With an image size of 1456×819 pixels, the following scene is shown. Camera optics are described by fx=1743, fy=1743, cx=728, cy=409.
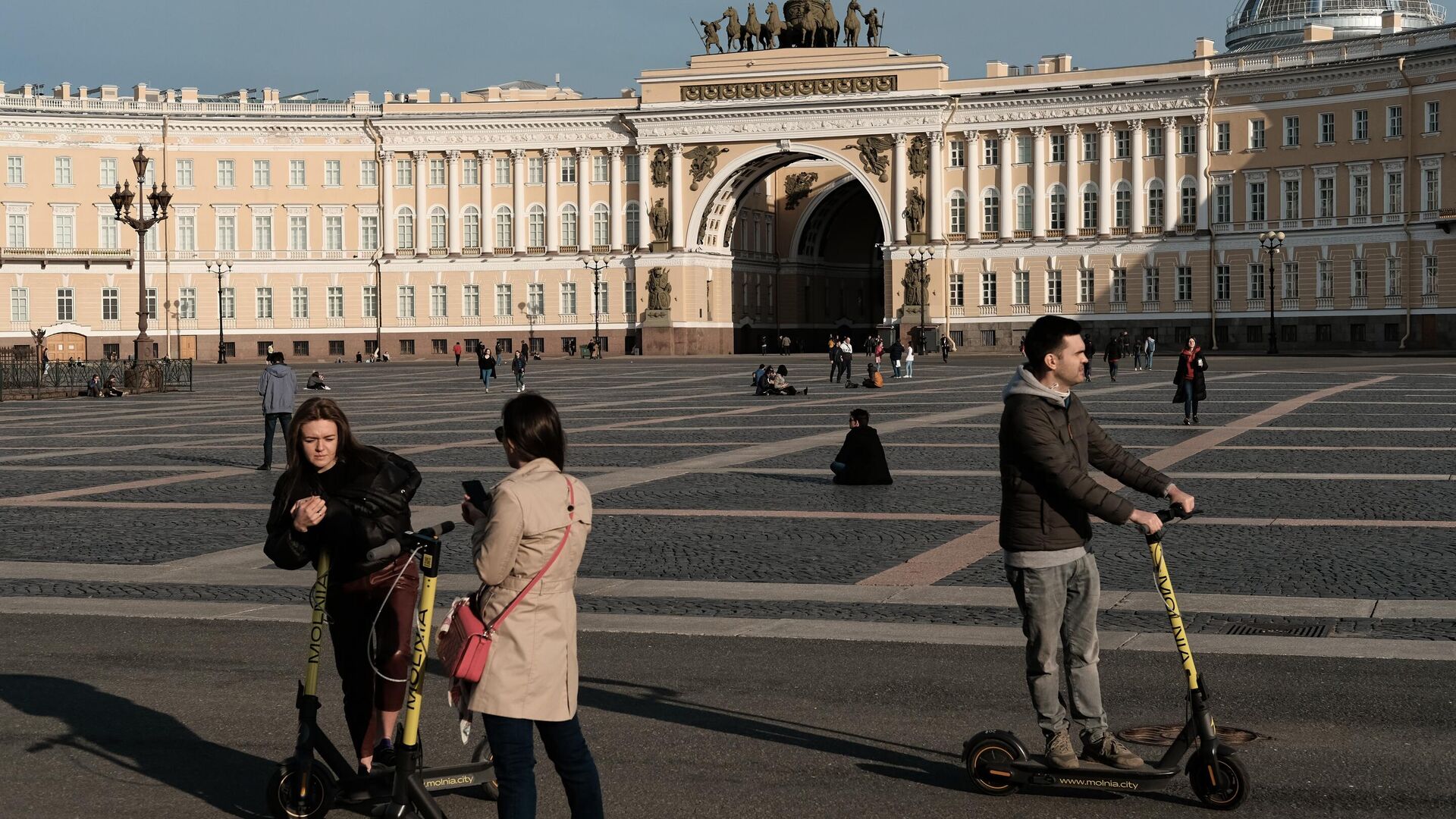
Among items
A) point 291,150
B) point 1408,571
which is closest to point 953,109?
point 291,150

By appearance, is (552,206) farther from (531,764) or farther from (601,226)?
(531,764)

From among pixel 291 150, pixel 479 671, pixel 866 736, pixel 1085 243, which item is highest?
pixel 291 150

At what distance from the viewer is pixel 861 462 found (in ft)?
62.5

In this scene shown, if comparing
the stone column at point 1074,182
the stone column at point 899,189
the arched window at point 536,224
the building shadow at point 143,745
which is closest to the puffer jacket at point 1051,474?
the building shadow at point 143,745

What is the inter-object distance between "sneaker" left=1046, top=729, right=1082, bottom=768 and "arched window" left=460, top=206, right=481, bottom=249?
295 feet

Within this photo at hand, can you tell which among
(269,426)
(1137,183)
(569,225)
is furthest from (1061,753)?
(569,225)

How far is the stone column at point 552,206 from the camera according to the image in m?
93.4

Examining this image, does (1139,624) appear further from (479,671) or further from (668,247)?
(668,247)

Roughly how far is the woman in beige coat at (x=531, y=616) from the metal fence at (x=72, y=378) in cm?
4332

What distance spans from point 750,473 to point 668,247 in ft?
236

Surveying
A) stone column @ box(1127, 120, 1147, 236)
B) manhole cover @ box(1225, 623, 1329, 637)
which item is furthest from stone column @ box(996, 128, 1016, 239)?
manhole cover @ box(1225, 623, 1329, 637)

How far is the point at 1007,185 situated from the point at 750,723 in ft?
268

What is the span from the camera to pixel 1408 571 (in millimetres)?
12484

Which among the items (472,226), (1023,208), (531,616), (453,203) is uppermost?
(453,203)
